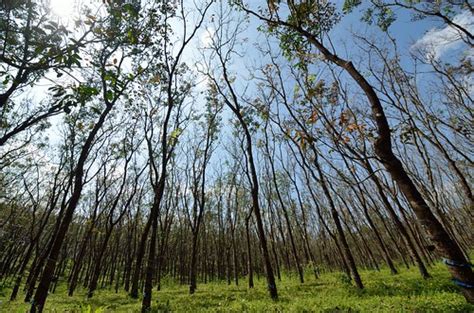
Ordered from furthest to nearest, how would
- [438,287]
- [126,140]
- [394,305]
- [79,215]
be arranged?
[79,215] < [126,140] < [438,287] < [394,305]

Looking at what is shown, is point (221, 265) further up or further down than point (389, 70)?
further down

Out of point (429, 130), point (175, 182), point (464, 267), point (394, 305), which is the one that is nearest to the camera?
point (464, 267)

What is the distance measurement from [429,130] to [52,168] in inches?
Result: 1091

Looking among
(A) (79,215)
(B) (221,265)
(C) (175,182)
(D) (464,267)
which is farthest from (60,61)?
(A) (79,215)

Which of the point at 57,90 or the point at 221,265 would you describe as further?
the point at 221,265

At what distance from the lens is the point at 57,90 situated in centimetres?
215

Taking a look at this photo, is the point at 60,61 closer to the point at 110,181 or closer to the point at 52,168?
the point at 110,181

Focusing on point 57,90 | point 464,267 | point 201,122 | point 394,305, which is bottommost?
point 394,305

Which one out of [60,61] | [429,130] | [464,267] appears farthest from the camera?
[429,130]

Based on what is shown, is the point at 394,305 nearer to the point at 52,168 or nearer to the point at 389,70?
the point at 389,70

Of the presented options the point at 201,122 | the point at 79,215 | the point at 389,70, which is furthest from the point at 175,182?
the point at 389,70

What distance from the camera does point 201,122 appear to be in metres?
19.0

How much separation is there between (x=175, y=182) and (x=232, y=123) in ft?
30.3

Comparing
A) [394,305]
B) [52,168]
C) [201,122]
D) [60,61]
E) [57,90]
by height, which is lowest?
[394,305]
